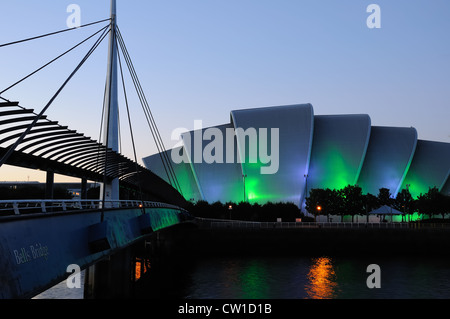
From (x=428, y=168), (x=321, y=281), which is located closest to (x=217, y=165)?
(x=428, y=168)

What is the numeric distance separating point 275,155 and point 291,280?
7183 cm

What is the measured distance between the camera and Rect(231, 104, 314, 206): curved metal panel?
4281 inches

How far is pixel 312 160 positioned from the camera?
368 feet

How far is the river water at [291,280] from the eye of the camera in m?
33.5

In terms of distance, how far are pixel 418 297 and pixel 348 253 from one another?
3088 cm

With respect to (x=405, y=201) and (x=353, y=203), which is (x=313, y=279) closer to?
(x=353, y=203)

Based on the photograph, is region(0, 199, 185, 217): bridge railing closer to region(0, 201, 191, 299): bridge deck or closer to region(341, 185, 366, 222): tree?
region(0, 201, 191, 299): bridge deck

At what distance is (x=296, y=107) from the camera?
4542 inches

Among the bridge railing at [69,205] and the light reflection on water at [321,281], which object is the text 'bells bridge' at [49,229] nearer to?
the bridge railing at [69,205]

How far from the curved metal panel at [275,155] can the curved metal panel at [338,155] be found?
11.5 feet

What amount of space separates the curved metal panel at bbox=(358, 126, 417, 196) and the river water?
2213 inches

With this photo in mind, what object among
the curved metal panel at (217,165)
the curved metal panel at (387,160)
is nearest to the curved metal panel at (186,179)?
the curved metal panel at (217,165)
